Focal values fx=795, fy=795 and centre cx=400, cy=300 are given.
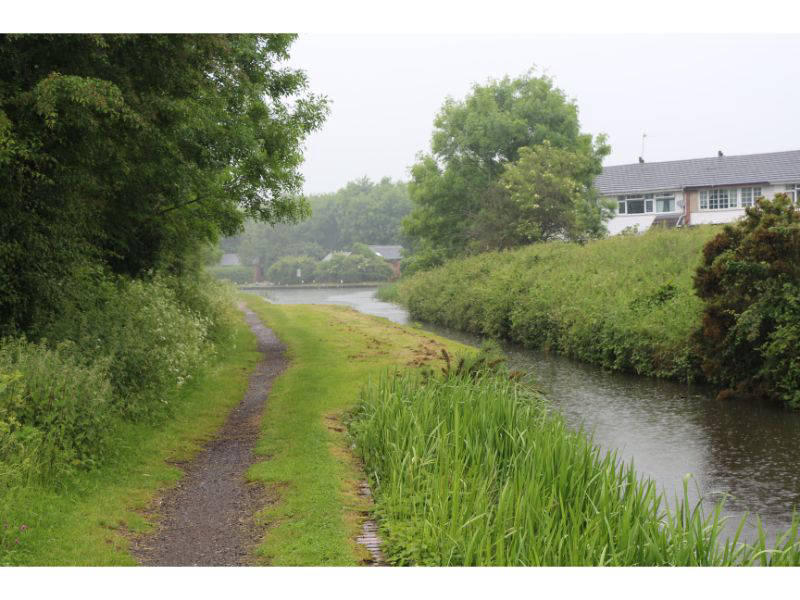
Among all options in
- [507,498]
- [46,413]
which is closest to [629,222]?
[46,413]

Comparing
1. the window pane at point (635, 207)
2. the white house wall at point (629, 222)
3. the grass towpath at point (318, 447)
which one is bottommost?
the grass towpath at point (318, 447)

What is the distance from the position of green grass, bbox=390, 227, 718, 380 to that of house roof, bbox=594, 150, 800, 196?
2393 cm

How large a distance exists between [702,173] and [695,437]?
52.2m

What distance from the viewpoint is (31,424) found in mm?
10164

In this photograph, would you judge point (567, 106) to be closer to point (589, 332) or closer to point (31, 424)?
point (589, 332)

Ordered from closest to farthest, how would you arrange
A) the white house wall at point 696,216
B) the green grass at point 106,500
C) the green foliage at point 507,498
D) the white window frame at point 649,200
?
1. the green foliage at point 507,498
2. the green grass at point 106,500
3. the white house wall at point 696,216
4. the white window frame at point 649,200

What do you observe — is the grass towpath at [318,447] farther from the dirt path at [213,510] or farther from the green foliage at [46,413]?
the green foliage at [46,413]

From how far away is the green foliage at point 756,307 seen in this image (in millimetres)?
19078

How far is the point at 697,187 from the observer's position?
204 feet

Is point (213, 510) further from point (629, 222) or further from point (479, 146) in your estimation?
point (629, 222)

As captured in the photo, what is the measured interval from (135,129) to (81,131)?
1.41 metres

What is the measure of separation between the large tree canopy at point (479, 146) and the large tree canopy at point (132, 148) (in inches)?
1262

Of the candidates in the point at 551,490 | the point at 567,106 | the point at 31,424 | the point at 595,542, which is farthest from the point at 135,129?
the point at 567,106

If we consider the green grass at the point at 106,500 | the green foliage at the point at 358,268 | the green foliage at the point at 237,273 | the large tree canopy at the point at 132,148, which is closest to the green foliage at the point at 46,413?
the green grass at the point at 106,500
